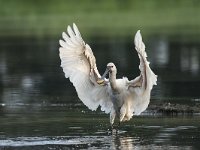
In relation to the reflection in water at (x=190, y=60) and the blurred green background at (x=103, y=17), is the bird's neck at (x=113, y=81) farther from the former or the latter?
the blurred green background at (x=103, y=17)

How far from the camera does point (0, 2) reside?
5834cm

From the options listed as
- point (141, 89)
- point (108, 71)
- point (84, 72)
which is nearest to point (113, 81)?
point (108, 71)

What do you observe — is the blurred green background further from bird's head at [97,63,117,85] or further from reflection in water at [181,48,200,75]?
bird's head at [97,63,117,85]

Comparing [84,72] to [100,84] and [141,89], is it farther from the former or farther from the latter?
[141,89]

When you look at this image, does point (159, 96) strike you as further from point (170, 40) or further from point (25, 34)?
point (25, 34)

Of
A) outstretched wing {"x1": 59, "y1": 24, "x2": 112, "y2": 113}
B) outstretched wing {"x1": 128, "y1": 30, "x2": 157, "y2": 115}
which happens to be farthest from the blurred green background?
outstretched wing {"x1": 128, "y1": 30, "x2": 157, "y2": 115}

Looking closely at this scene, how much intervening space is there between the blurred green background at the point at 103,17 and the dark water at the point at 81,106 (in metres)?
7.11

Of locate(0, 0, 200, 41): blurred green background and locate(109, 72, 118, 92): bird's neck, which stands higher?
Result: locate(0, 0, 200, 41): blurred green background

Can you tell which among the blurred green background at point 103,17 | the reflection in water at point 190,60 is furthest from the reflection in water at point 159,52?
the blurred green background at point 103,17

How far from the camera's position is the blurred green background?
4275 cm

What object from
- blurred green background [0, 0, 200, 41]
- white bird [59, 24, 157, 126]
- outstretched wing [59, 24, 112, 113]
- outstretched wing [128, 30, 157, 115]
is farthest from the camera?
blurred green background [0, 0, 200, 41]

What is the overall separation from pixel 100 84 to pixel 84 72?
1.14 ft

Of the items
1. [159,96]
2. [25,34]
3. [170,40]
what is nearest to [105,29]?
[25,34]

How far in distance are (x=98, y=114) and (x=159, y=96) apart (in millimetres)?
2687
